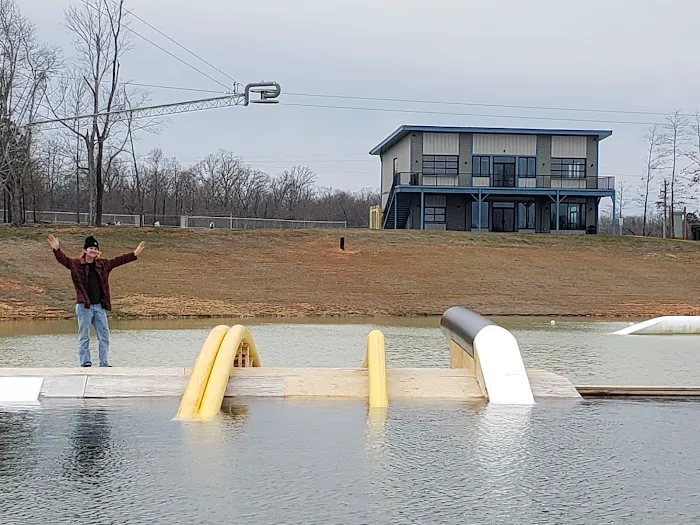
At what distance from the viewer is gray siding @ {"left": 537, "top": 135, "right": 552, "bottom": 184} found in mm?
56169

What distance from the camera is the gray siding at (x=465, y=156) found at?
183ft

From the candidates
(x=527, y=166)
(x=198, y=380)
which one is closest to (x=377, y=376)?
(x=198, y=380)

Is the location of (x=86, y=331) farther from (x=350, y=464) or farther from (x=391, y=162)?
(x=391, y=162)

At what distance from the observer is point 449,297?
33031 millimetres

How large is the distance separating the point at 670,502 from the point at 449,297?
88.3 feet

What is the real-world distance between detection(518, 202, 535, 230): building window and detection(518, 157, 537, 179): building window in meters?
2.72

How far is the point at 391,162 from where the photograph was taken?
204 ft

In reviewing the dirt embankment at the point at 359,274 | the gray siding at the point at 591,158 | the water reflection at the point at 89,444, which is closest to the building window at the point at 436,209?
the dirt embankment at the point at 359,274

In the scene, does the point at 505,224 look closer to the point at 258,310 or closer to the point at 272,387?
the point at 258,310

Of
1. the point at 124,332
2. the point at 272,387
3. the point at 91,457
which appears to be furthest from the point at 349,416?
the point at 124,332

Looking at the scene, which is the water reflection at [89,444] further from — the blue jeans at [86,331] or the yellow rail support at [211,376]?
the blue jeans at [86,331]

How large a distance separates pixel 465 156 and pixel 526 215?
585cm

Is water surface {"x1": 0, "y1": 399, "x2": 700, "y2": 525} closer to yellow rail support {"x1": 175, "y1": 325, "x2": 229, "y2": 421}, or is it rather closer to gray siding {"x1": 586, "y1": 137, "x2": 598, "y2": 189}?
yellow rail support {"x1": 175, "y1": 325, "x2": 229, "y2": 421}

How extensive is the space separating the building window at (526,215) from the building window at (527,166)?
107 inches
